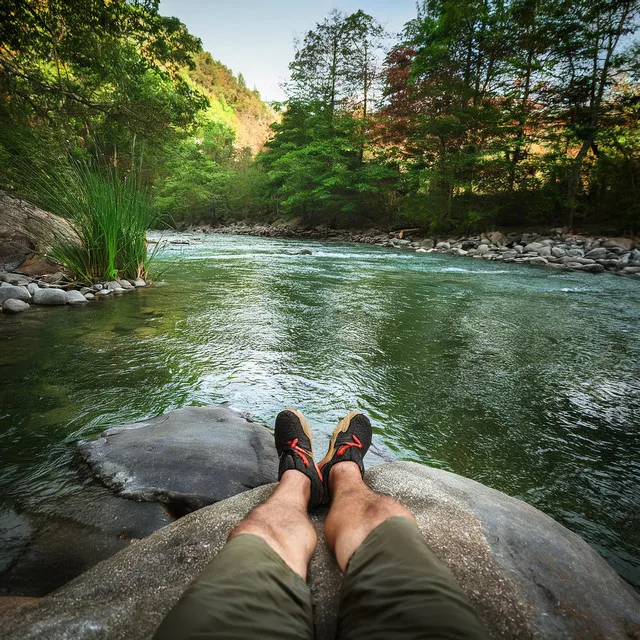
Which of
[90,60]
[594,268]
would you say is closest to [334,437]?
[90,60]

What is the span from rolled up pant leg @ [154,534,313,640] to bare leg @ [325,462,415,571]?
0.51ft

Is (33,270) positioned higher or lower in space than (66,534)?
higher

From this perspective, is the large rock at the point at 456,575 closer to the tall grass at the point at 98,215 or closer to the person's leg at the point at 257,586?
the person's leg at the point at 257,586

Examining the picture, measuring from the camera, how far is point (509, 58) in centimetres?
→ 988

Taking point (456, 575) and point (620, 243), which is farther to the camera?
point (620, 243)

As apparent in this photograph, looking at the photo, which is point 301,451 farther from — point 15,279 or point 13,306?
point 15,279

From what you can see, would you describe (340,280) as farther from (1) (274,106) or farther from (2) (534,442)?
(1) (274,106)

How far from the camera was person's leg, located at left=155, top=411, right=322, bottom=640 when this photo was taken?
22.0 inches

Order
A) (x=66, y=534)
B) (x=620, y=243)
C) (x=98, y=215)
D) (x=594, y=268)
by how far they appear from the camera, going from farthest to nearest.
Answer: (x=620, y=243) → (x=594, y=268) → (x=98, y=215) → (x=66, y=534)

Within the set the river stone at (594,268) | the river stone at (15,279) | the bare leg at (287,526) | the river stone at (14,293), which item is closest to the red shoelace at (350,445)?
the bare leg at (287,526)

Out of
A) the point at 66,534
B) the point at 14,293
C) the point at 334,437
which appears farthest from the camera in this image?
the point at 14,293

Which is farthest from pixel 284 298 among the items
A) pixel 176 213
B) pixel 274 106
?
pixel 176 213

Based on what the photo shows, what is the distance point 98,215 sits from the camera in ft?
12.2

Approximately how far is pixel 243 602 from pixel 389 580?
28 cm
